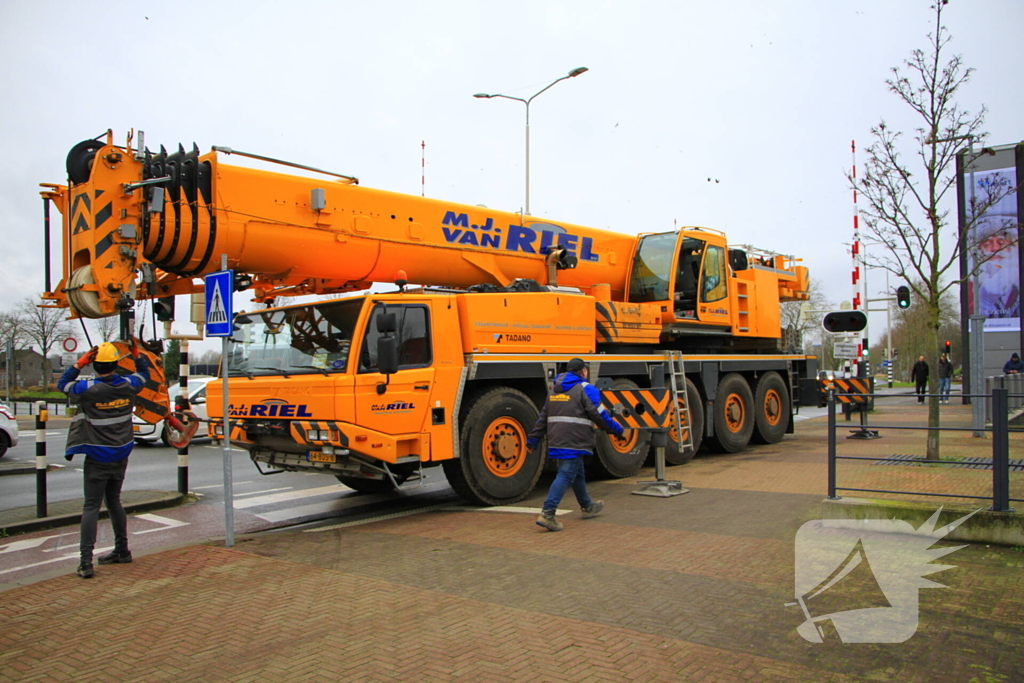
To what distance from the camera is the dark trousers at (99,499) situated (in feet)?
20.6

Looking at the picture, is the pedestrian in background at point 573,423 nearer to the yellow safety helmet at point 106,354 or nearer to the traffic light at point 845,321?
the yellow safety helmet at point 106,354

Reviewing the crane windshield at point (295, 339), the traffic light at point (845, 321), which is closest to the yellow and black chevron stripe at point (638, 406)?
the crane windshield at point (295, 339)

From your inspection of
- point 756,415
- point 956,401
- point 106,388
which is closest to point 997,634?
point 106,388

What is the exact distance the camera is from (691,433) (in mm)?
12172

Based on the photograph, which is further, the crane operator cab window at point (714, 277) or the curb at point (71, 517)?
the crane operator cab window at point (714, 277)

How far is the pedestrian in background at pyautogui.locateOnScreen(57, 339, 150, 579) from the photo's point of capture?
6.42 metres

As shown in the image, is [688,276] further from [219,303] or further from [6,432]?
[6,432]

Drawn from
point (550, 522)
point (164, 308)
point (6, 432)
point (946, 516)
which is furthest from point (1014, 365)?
point (6, 432)

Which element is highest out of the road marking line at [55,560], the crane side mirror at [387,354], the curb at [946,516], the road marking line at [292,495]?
the crane side mirror at [387,354]

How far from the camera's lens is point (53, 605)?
5562mm

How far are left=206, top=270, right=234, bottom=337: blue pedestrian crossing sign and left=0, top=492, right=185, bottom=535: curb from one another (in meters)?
2.41

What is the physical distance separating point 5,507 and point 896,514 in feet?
33.2

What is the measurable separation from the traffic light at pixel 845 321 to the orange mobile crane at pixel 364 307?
19.4 ft

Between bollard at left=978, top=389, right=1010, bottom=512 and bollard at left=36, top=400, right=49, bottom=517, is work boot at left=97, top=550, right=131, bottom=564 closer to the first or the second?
bollard at left=36, top=400, right=49, bottom=517
